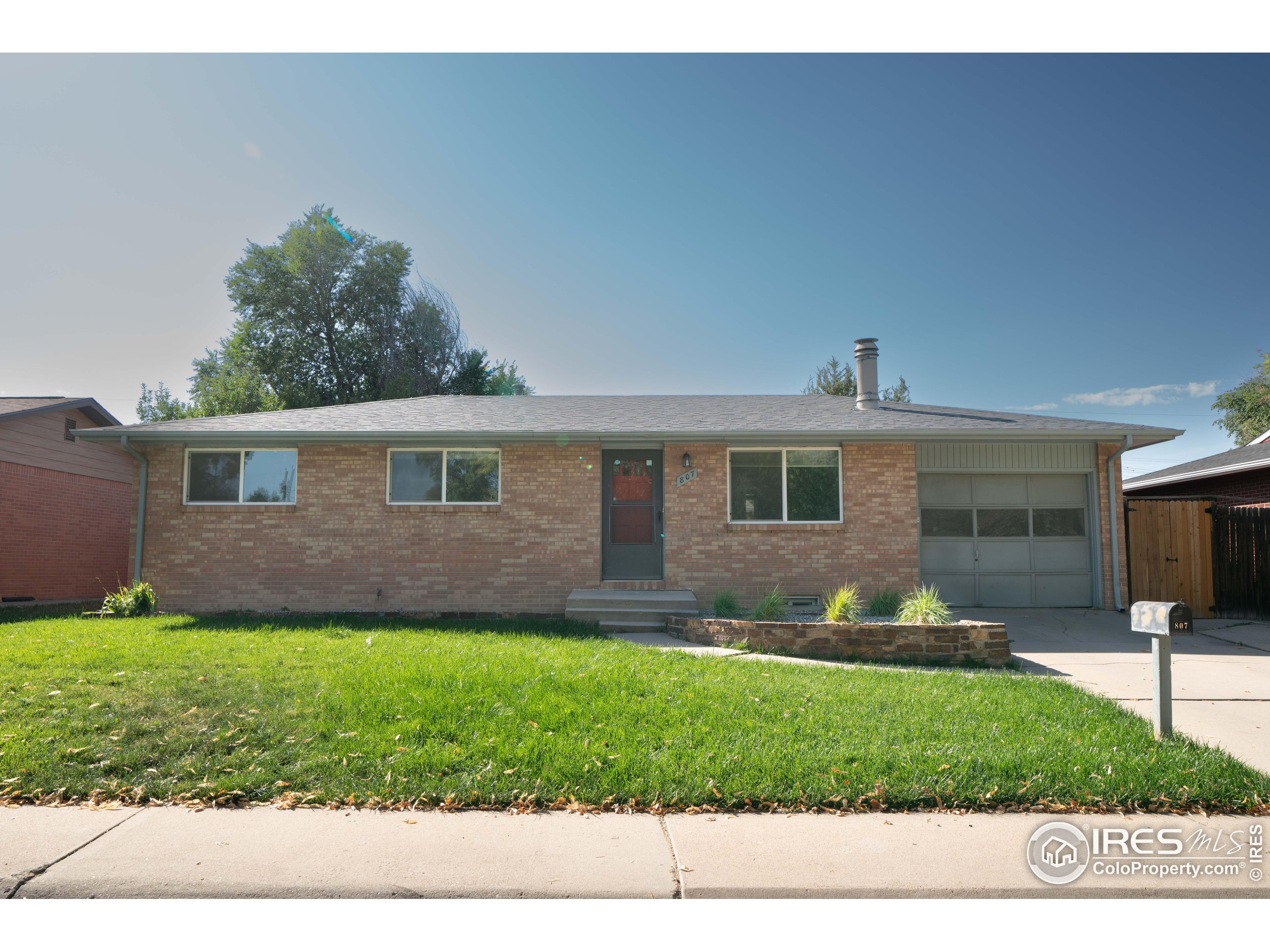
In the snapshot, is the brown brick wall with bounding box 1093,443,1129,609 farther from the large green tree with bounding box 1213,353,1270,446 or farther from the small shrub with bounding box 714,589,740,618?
the large green tree with bounding box 1213,353,1270,446

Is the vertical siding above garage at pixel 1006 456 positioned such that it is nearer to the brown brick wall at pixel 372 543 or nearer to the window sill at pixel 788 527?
the window sill at pixel 788 527

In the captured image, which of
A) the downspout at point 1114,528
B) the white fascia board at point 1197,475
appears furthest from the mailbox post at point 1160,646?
the white fascia board at point 1197,475

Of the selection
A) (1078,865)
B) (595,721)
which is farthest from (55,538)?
(1078,865)

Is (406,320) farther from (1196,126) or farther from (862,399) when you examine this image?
(1196,126)

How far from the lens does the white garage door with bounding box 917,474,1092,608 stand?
12.0m

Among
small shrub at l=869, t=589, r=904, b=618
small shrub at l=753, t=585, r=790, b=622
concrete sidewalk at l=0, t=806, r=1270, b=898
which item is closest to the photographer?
concrete sidewalk at l=0, t=806, r=1270, b=898

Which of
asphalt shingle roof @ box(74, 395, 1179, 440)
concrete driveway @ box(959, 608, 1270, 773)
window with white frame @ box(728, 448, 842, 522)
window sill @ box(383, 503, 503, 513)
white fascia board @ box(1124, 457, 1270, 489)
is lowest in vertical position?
concrete driveway @ box(959, 608, 1270, 773)

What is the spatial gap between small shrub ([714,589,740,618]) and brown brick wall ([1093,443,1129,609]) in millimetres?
6586

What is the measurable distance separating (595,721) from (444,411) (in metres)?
9.03

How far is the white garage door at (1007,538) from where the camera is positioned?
1202 cm

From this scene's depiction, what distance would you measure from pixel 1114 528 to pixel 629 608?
27.7ft

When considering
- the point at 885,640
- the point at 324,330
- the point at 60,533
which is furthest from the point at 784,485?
the point at 324,330

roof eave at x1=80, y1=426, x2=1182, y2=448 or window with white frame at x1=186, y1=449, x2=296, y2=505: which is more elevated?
roof eave at x1=80, y1=426, x2=1182, y2=448

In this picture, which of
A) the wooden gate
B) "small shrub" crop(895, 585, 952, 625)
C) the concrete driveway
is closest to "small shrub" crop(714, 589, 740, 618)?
"small shrub" crop(895, 585, 952, 625)
